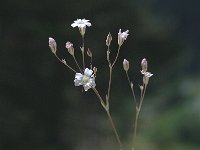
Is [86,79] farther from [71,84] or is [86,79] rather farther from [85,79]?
[71,84]

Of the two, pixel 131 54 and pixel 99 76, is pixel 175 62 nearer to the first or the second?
pixel 131 54

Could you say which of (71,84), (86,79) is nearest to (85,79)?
(86,79)

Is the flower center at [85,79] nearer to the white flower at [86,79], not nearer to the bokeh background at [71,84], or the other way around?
the white flower at [86,79]

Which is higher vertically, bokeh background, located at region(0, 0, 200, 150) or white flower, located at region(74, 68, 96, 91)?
bokeh background, located at region(0, 0, 200, 150)

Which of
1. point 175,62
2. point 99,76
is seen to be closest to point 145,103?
point 175,62

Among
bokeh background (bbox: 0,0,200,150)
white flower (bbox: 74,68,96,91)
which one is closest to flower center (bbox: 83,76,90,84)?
white flower (bbox: 74,68,96,91)

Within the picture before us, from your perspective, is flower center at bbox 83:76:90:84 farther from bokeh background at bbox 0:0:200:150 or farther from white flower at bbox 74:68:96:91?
bokeh background at bbox 0:0:200:150
